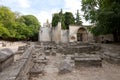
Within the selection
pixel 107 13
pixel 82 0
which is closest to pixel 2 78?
pixel 107 13

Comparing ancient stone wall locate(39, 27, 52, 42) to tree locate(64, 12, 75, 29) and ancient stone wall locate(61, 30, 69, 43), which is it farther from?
ancient stone wall locate(61, 30, 69, 43)

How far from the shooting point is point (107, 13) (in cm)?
1556

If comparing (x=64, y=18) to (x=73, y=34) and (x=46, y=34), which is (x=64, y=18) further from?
(x=73, y=34)

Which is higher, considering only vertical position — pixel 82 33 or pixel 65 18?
pixel 65 18

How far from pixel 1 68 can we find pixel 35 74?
301 centimetres

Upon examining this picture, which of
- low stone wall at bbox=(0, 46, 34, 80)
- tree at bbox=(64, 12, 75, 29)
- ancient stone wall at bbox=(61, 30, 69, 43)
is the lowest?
low stone wall at bbox=(0, 46, 34, 80)

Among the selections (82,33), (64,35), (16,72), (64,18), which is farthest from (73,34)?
(16,72)

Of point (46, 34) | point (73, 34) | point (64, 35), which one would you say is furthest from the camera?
point (46, 34)

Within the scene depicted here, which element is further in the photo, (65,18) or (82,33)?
(65,18)

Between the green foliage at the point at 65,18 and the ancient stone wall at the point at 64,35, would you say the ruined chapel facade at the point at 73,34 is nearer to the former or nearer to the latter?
the ancient stone wall at the point at 64,35

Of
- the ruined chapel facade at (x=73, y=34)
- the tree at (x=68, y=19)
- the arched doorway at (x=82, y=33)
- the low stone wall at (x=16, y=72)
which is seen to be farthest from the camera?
the tree at (x=68, y=19)

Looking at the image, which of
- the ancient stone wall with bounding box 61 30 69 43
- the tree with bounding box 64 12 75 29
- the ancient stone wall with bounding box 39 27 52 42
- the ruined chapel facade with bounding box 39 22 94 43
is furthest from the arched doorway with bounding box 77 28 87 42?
the ancient stone wall with bounding box 39 27 52 42

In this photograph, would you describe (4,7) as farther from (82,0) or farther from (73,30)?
(82,0)

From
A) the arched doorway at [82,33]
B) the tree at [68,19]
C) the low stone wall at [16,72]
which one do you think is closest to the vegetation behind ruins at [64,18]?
the tree at [68,19]
